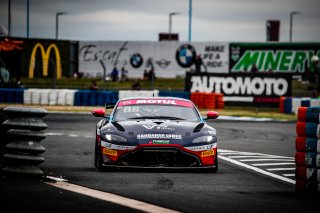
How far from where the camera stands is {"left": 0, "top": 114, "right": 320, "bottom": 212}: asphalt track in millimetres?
8430

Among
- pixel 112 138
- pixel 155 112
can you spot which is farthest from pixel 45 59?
pixel 112 138

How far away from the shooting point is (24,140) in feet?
35.5

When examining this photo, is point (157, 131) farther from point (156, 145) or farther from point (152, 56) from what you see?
point (152, 56)

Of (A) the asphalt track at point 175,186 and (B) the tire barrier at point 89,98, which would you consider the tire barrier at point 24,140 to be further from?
(B) the tire barrier at point 89,98

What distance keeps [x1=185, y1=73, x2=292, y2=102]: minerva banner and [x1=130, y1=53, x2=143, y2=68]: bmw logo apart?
20.4 m

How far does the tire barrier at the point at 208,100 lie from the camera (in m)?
38.2

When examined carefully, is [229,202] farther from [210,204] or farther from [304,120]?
[304,120]

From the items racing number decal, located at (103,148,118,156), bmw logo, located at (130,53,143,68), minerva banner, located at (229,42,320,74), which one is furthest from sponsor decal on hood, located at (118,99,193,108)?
bmw logo, located at (130,53,143,68)

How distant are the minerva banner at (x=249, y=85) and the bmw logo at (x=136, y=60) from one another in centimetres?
2036

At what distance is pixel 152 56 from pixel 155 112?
4609 cm

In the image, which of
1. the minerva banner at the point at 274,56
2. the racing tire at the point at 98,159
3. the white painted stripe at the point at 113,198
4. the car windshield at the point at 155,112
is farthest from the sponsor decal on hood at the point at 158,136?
the minerva banner at the point at 274,56

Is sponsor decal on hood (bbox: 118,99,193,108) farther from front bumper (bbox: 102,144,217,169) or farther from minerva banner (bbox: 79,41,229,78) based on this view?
minerva banner (bbox: 79,41,229,78)

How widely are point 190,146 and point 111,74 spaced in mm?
45177

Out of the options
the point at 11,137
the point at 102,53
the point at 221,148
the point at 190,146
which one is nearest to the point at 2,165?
the point at 11,137
